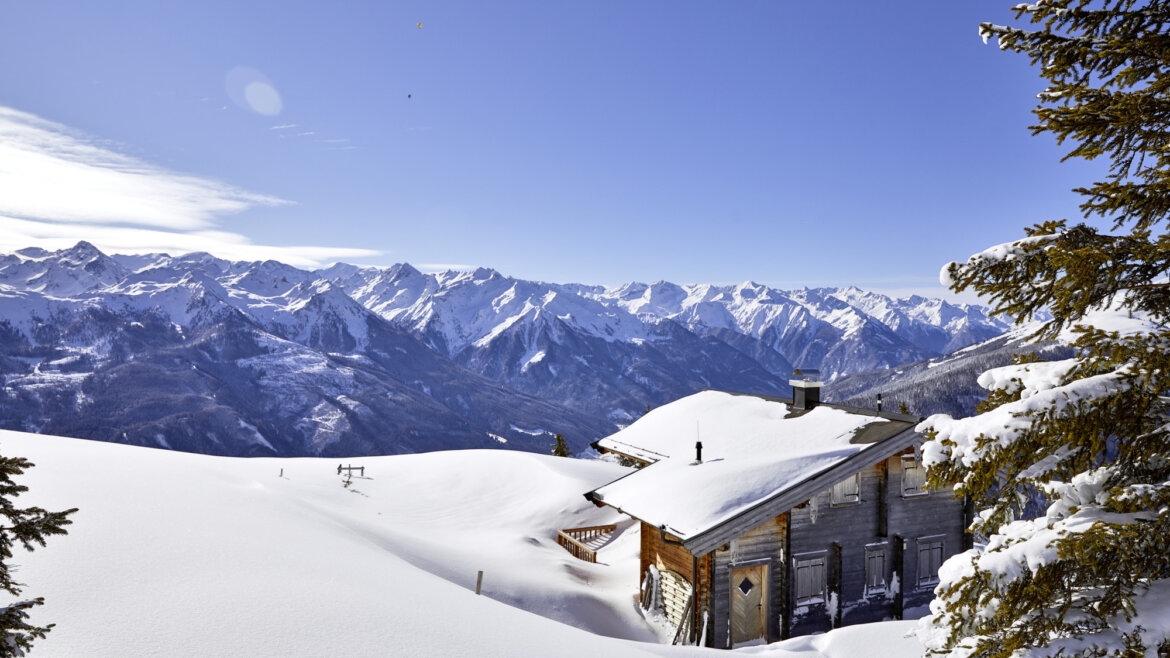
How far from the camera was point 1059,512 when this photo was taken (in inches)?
225

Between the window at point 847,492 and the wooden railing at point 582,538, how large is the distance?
10.4m

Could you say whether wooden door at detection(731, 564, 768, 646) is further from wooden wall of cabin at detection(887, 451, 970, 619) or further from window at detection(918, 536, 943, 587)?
window at detection(918, 536, 943, 587)

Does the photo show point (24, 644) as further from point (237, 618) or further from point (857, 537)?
point (857, 537)

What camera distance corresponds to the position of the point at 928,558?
20.7 metres

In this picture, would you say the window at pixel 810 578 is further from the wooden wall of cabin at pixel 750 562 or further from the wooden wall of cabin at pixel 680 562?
the wooden wall of cabin at pixel 680 562

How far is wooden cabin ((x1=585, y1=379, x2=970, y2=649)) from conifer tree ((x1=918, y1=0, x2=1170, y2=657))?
1129 cm

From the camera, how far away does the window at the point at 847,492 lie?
1906 cm

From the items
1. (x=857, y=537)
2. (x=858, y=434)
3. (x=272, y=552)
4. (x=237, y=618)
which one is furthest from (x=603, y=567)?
(x=237, y=618)

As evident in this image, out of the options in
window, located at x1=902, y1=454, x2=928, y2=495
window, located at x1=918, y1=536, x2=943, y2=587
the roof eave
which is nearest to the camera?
the roof eave

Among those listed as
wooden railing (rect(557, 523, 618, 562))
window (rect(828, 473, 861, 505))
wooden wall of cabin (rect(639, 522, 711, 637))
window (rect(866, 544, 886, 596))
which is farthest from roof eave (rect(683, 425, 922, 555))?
wooden railing (rect(557, 523, 618, 562))

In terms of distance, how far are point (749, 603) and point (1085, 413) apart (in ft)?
50.7

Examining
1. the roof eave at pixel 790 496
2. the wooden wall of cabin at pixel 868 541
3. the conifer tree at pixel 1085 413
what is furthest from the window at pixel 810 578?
the conifer tree at pixel 1085 413

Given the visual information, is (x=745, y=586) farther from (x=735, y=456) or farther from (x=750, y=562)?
(x=735, y=456)

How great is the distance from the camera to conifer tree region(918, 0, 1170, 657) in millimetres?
4715
